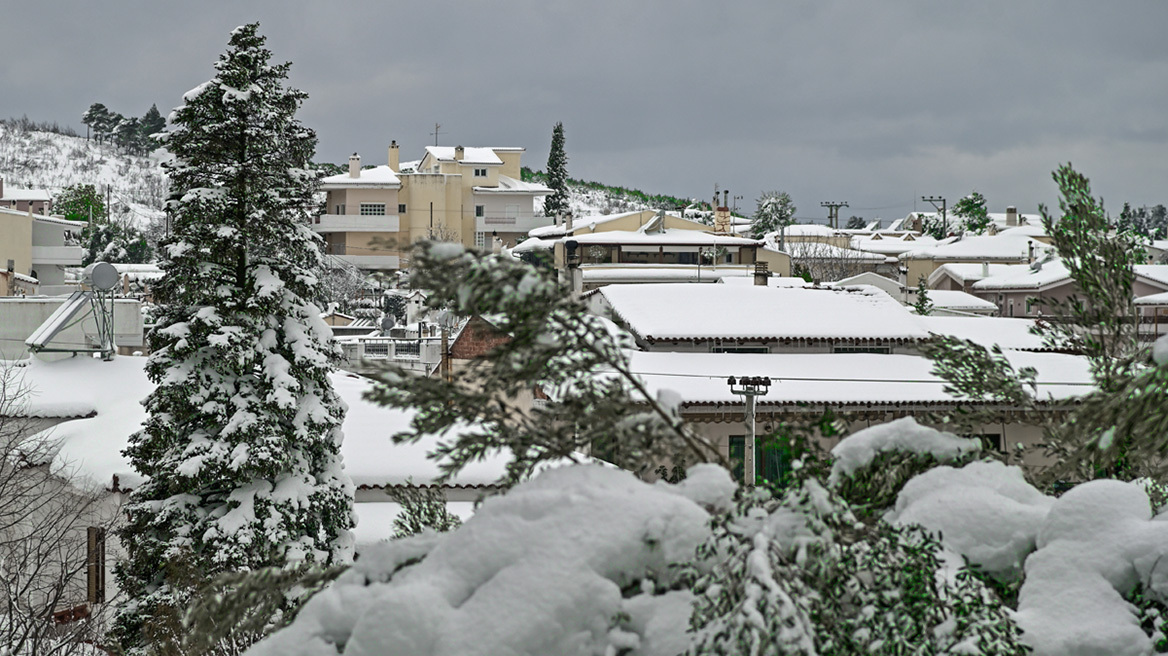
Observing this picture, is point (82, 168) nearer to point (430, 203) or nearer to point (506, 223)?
point (430, 203)

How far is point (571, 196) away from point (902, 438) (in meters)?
105

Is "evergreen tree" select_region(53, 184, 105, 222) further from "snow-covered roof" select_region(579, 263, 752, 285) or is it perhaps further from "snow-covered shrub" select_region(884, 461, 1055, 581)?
"snow-covered shrub" select_region(884, 461, 1055, 581)

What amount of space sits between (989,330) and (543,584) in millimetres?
31314

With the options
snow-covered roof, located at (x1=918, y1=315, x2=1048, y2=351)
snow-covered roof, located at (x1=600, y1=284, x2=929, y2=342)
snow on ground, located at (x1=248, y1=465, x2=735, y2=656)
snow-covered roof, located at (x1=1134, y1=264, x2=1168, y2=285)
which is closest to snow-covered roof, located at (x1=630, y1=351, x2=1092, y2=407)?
snow-covered roof, located at (x1=600, y1=284, x2=929, y2=342)

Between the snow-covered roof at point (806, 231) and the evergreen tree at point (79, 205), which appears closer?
the evergreen tree at point (79, 205)

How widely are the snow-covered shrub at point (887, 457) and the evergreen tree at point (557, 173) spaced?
85761 millimetres

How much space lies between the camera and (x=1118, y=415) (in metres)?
3.50

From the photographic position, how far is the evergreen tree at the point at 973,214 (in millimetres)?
91500

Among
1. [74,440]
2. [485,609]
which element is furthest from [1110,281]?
[74,440]

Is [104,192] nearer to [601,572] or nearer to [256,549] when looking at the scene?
[256,549]

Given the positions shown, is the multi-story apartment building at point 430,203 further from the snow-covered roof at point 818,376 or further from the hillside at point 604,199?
the snow-covered roof at point 818,376

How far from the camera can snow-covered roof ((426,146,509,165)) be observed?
80812 mm

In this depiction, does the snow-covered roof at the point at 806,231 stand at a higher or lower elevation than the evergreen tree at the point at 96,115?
lower

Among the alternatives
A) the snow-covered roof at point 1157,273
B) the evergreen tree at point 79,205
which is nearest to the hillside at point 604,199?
the evergreen tree at point 79,205
